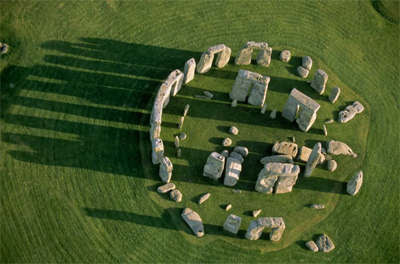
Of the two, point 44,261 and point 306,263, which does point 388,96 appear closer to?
point 306,263

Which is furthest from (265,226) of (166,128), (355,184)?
(166,128)

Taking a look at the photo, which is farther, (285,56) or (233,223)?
(285,56)

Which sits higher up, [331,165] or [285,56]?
[285,56]

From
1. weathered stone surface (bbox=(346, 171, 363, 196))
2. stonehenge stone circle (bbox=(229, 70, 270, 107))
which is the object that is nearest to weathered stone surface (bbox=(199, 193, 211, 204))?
stonehenge stone circle (bbox=(229, 70, 270, 107))

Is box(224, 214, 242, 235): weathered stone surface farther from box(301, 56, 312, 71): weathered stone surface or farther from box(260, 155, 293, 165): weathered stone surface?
box(301, 56, 312, 71): weathered stone surface

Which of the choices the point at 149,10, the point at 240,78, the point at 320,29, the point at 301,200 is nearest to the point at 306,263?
the point at 301,200

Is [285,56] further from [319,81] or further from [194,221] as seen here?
[194,221]

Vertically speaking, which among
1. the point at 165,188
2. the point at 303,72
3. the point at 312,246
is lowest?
the point at 312,246
